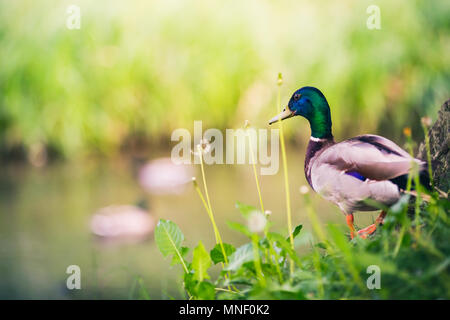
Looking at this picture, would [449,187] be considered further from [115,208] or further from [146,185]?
[146,185]

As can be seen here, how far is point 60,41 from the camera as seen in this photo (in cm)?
301

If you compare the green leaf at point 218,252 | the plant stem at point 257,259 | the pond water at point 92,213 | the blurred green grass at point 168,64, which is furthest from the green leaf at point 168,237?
the blurred green grass at point 168,64

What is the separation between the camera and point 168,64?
2990mm

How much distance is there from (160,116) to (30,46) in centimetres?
77

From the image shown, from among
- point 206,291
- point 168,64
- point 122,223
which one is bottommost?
point 122,223

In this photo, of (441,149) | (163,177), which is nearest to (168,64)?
(163,177)

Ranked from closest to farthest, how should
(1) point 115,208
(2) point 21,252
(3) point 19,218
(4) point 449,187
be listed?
(4) point 449,187, (2) point 21,252, (3) point 19,218, (1) point 115,208

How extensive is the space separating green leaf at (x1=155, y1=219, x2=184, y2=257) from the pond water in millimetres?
850

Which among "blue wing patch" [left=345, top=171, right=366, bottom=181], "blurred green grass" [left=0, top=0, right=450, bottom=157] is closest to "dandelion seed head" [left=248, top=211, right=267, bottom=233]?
"blue wing patch" [left=345, top=171, right=366, bottom=181]

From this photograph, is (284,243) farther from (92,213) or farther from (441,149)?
(92,213)

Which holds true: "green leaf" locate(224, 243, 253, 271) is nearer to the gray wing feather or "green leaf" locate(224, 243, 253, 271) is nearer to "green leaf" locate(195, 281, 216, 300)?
"green leaf" locate(195, 281, 216, 300)

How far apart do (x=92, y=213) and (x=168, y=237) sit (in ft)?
5.51
